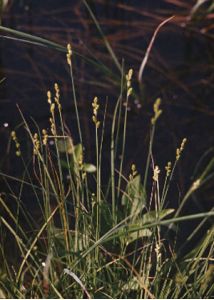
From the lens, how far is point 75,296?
1170 mm

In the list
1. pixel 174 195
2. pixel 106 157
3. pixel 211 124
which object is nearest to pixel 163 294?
pixel 174 195

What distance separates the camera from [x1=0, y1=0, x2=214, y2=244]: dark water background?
1.76 m

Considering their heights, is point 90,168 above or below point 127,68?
below

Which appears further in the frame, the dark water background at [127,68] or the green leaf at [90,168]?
the dark water background at [127,68]

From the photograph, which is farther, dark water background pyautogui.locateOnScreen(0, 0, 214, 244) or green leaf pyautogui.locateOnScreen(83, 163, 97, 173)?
dark water background pyautogui.locateOnScreen(0, 0, 214, 244)

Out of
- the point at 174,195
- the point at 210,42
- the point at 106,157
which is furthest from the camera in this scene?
the point at 210,42

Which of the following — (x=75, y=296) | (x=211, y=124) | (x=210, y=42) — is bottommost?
(x=75, y=296)

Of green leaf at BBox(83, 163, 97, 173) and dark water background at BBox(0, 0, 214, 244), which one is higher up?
dark water background at BBox(0, 0, 214, 244)

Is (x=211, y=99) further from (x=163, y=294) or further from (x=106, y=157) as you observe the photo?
(x=163, y=294)

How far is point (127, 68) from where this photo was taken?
196cm

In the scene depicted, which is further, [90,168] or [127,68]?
[127,68]

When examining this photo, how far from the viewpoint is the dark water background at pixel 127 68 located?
1.76 m

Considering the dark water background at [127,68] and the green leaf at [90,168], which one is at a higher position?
the dark water background at [127,68]

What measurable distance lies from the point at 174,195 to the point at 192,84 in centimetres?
47
